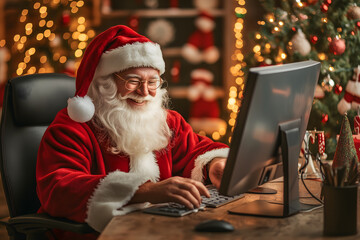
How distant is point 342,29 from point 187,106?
2.31 m

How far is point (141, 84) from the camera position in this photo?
2.04 meters

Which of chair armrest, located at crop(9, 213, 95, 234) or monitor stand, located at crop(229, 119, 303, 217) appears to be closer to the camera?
monitor stand, located at crop(229, 119, 303, 217)

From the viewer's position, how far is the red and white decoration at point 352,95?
3053mm

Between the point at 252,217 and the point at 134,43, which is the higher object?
the point at 134,43

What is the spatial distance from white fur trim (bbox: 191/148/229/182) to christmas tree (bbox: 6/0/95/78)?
8.86 feet

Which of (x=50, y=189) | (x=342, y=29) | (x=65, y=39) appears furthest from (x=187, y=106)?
(x=50, y=189)

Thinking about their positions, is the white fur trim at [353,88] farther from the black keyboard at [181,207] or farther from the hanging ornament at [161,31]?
the hanging ornament at [161,31]

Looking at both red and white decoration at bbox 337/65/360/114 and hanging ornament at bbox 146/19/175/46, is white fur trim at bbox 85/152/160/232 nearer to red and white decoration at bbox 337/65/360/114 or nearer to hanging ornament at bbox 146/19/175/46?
red and white decoration at bbox 337/65/360/114

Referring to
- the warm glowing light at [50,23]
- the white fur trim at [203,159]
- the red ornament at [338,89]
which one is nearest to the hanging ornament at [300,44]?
the red ornament at [338,89]

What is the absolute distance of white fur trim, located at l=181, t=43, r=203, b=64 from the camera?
5.04 m

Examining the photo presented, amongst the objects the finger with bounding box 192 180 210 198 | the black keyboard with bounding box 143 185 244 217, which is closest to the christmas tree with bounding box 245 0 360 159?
the black keyboard with bounding box 143 185 244 217

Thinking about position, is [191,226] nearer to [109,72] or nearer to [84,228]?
[84,228]

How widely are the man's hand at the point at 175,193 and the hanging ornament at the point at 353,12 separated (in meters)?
2.02

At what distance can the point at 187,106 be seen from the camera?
17.4ft
